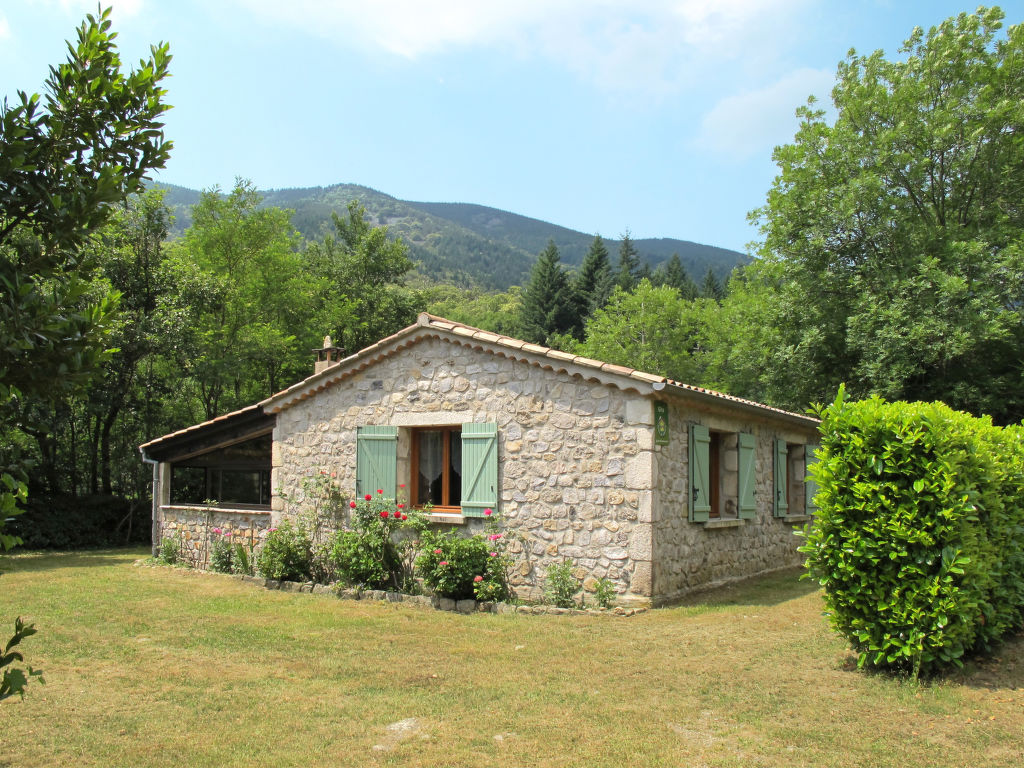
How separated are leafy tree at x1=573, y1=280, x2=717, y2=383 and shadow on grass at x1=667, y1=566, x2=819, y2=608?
2140 centimetres

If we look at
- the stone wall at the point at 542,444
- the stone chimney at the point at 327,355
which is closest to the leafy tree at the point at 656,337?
the stone chimney at the point at 327,355

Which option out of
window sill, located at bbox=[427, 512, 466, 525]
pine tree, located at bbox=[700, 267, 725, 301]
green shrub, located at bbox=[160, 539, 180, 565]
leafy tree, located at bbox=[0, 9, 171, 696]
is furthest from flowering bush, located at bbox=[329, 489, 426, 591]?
pine tree, located at bbox=[700, 267, 725, 301]

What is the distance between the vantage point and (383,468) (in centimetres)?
1064

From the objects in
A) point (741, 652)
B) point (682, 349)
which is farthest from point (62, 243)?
point (682, 349)

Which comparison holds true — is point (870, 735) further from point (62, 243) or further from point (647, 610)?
point (62, 243)

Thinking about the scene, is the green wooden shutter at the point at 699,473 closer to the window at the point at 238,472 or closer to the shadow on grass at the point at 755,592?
the shadow on grass at the point at 755,592

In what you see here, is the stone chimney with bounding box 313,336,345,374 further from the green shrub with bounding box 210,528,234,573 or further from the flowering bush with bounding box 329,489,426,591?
the green shrub with bounding box 210,528,234,573

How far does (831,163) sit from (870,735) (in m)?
16.7

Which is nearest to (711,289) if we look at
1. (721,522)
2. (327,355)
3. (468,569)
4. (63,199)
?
(327,355)

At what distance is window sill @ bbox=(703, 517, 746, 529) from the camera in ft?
32.9

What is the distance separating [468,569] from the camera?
9.09 m

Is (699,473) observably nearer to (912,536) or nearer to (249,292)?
(912,536)

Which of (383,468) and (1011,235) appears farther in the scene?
(1011,235)

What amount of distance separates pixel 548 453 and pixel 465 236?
120m
